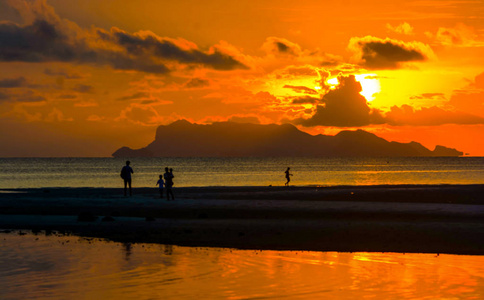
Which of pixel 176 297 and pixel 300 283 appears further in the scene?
pixel 300 283

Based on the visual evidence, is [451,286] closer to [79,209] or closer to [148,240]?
[148,240]

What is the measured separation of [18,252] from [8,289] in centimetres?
699

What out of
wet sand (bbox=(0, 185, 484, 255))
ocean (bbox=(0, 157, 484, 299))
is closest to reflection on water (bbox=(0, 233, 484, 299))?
ocean (bbox=(0, 157, 484, 299))

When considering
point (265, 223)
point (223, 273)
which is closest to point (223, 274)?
point (223, 273)

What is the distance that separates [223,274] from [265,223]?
13.4 metres

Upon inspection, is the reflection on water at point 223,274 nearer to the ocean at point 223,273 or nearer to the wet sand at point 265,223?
the ocean at point 223,273

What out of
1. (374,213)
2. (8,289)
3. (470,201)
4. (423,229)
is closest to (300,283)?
(8,289)

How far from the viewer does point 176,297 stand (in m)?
16.8

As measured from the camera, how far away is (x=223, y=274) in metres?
→ 20.1

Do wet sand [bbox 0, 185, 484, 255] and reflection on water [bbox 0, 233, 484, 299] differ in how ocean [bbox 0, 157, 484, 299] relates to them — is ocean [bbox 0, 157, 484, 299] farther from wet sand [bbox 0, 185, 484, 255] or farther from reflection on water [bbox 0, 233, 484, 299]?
wet sand [bbox 0, 185, 484, 255]

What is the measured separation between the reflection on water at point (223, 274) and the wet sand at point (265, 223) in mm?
→ 2256

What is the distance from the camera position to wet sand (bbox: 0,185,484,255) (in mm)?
26797

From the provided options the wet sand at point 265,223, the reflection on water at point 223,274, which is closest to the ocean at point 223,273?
the reflection on water at point 223,274

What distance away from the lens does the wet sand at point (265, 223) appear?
26.8 meters
